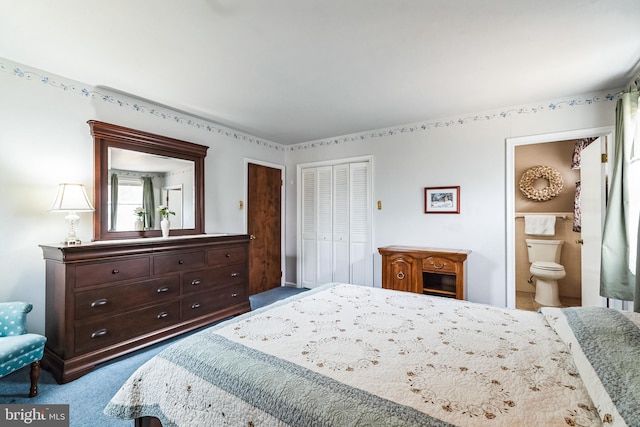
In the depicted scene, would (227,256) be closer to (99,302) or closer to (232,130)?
(99,302)

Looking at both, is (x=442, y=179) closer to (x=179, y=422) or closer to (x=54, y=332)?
(x=179, y=422)

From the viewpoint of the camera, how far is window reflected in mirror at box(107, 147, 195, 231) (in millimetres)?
2869

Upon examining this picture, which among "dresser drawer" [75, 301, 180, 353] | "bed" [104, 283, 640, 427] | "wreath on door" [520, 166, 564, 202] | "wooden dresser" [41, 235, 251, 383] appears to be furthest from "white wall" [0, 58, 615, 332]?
"bed" [104, 283, 640, 427]

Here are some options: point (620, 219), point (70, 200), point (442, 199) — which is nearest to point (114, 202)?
point (70, 200)

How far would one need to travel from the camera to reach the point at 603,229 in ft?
8.96

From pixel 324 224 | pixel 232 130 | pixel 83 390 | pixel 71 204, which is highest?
pixel 232 130

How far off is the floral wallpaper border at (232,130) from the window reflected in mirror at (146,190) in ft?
1.60

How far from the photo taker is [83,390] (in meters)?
2.04

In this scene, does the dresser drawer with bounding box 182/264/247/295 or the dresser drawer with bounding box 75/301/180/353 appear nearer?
the dresser drawer with bounding box 75/301/180/353

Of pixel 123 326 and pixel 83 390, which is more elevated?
pixel 123 326

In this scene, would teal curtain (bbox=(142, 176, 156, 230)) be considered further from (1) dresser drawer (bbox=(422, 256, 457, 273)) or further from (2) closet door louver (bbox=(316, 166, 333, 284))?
(1) dresser drawer (bbox=(422, 256, 457, 273))

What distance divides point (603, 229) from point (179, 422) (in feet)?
11.8

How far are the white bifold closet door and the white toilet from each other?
7.34ft

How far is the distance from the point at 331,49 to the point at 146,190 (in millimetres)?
2342
